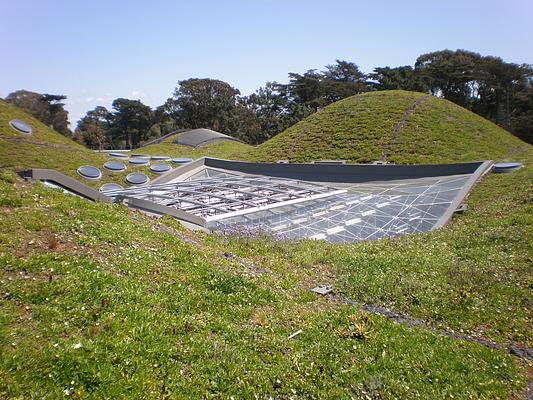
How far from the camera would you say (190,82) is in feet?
A: 238

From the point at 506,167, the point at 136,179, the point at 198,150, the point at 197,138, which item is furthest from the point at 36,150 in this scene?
the point at 506,167

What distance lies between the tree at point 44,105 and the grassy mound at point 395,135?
1788 inches

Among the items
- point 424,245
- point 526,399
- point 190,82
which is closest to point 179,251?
point 526,399

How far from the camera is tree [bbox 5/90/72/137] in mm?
67500

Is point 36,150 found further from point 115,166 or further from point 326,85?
point 326,85

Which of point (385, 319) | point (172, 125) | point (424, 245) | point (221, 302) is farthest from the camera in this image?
point (172, 125)

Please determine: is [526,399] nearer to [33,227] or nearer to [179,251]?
[179,251]

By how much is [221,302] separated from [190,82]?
70.9 metres

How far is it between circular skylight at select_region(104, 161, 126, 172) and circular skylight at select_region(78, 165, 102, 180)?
1351mm

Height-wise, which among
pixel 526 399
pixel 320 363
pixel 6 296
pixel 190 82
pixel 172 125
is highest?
pixel 190 82

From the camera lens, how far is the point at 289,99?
3007 inches

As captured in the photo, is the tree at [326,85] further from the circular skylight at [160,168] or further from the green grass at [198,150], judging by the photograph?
the circular skylight at [160,168]

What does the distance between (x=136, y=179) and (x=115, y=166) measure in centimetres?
413

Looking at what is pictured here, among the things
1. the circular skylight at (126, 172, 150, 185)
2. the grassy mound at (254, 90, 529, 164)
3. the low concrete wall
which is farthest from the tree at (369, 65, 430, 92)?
the circular skylight at (126, 172, 150, 185)
